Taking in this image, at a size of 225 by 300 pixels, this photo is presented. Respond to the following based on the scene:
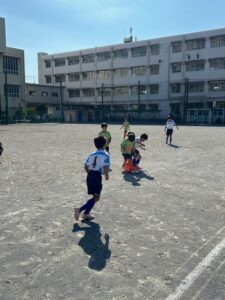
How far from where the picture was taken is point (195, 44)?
2287 inches

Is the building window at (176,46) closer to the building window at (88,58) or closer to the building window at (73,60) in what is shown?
the building window at (88,58)

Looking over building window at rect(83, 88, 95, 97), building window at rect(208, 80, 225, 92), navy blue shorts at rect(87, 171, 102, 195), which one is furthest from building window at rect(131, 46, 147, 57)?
navy blue shorts at rect(87, 171, 102, 195)

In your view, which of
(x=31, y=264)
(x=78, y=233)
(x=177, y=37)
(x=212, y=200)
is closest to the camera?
(x=31, y=264)

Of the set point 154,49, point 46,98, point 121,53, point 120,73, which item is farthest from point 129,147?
point 46,98

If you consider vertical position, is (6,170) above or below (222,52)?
below

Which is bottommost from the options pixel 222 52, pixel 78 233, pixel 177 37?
pixel 78 233

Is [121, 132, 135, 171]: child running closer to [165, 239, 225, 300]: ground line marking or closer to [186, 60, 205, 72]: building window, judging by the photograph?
[165, 239, 225, 300]: ground line marking

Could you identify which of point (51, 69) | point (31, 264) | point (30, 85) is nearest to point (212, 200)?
point (31, 264)

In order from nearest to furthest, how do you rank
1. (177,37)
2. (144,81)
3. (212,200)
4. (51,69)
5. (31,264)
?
(31,264) → (212,200) → (177,37) → (144,81) → (51,69)

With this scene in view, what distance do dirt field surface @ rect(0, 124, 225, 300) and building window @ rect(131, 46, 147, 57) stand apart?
5912cm

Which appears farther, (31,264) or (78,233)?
(78,233)

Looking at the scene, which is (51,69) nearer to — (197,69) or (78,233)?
(197,69)

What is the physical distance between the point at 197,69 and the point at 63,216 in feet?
187

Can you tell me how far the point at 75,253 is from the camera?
4.63 metres
